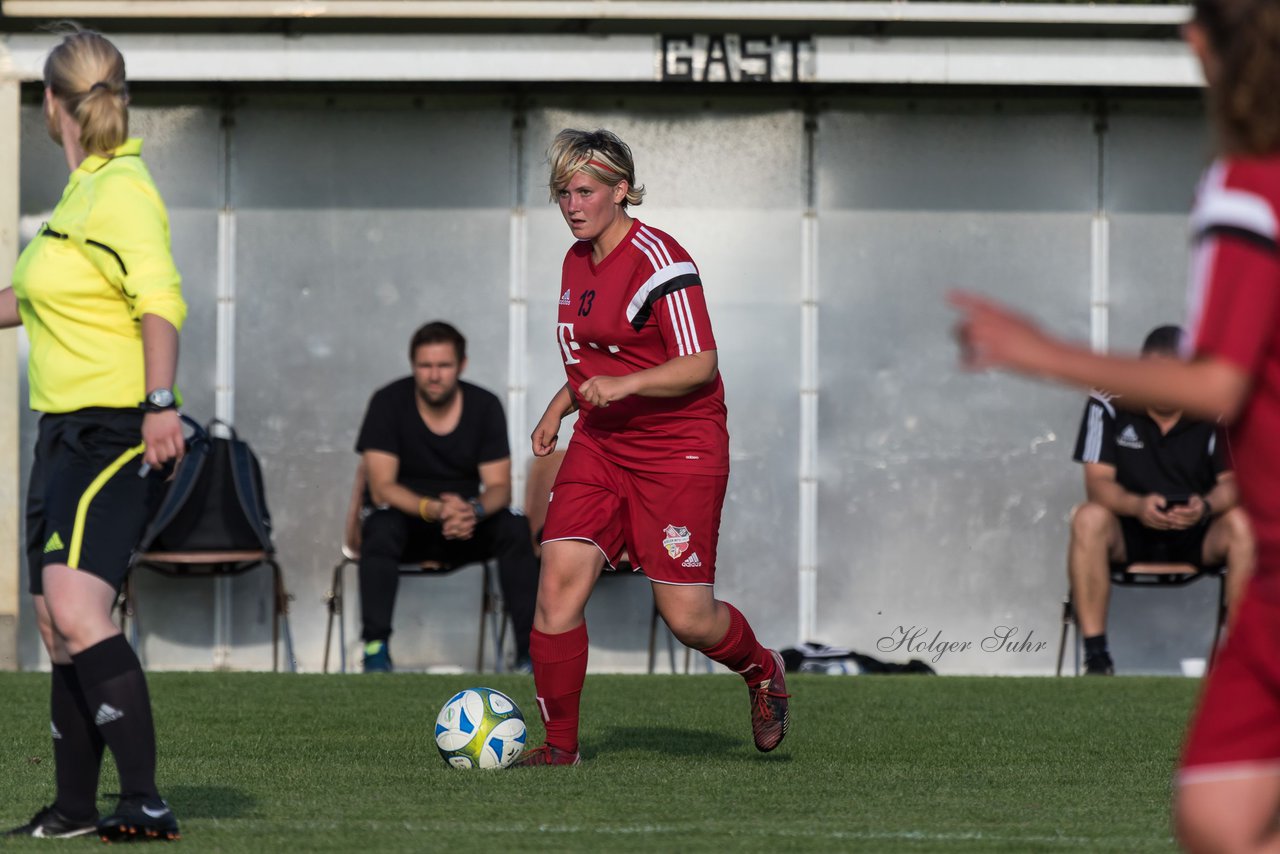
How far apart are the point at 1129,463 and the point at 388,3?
15.1 feet

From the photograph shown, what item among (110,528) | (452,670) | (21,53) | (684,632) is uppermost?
(21,53)

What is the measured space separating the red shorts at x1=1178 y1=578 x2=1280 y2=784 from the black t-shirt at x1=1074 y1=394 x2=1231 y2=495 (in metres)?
7.67

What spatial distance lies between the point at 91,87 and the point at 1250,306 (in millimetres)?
2688

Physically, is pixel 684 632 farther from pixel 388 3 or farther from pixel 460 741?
pixel 388 3

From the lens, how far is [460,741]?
594 centimetres

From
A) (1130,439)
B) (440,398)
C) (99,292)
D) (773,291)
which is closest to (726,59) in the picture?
(773,291)

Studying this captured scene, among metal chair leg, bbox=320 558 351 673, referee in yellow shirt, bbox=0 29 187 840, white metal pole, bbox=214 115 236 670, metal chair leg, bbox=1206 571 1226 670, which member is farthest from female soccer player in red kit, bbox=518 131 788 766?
white metal pole, bbox=214 115 236 670

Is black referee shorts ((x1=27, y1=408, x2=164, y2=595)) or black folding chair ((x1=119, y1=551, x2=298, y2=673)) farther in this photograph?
black folding chair ((x1=119, y1=551, x2=298, y2=673))

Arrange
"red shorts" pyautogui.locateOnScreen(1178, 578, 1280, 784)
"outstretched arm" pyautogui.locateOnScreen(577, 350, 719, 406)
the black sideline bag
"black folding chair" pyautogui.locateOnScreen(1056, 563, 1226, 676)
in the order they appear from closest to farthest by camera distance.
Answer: "red shorts" pyautogui.locateOnScreen(1178, 578, 1280, 784), "outstretched arm" pyautogui.locateOnScreen(577, 350, 719, 406), "black folding chair" pyautogui.locateOnScreen(1056, 563, 1226, 676), the black sideline bag

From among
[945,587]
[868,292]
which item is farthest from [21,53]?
[945,587]

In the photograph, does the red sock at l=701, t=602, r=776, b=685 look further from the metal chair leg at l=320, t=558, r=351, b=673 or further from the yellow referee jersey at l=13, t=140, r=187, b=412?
the metal chair leg at l=320, t=558, r=351, b=673

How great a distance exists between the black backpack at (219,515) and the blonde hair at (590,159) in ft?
15.1

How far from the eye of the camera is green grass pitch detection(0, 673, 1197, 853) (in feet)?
15.1

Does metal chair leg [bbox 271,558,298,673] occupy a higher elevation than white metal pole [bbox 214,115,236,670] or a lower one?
lower
